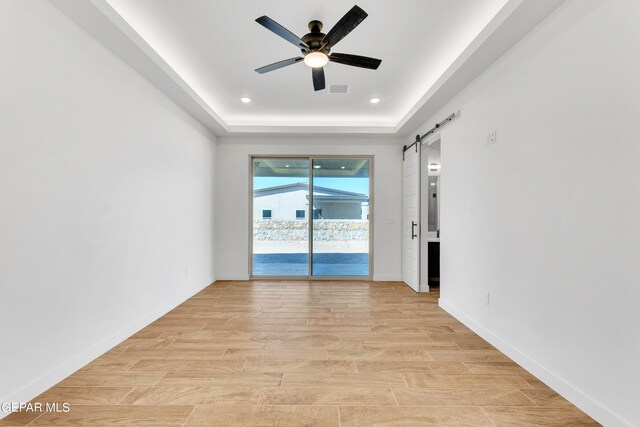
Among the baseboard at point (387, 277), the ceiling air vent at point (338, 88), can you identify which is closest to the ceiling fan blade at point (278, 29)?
the ceiling air vent at point (338, 88)

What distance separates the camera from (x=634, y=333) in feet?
4.84

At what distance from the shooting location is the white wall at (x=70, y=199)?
5.57 ft

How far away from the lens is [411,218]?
4.79 meters

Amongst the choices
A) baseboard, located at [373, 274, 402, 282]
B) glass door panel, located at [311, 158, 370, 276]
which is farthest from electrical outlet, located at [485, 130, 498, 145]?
baseboard, located at [373, 274, 402, 282]

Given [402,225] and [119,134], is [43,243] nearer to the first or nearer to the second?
[119,134]

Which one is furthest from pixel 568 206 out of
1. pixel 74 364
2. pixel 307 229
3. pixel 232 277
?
pixel 232 277

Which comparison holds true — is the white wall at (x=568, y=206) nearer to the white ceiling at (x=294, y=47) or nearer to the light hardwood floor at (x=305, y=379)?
the light hardwood floor at (x=305, y=379)

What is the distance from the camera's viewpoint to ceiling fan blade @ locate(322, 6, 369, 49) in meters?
1.98

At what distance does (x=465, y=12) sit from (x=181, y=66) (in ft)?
9.60

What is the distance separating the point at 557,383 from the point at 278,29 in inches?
125

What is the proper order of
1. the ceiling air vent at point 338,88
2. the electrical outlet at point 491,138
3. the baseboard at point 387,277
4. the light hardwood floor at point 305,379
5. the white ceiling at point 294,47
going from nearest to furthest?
1. the light hardwood floor at point 305,379
2. the white ceiling at point 294,47
3. the electrical outlet at point 491,138
4. the ceiling air vent at point 338,88
5. the baseboard at point 387,277

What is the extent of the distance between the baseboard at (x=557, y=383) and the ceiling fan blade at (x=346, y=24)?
277 centimetres

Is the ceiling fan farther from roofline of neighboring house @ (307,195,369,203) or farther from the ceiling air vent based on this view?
roofline of neighboring house @ (307,195,369,203)

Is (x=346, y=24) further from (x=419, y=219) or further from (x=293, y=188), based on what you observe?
(x=293, y=188)
